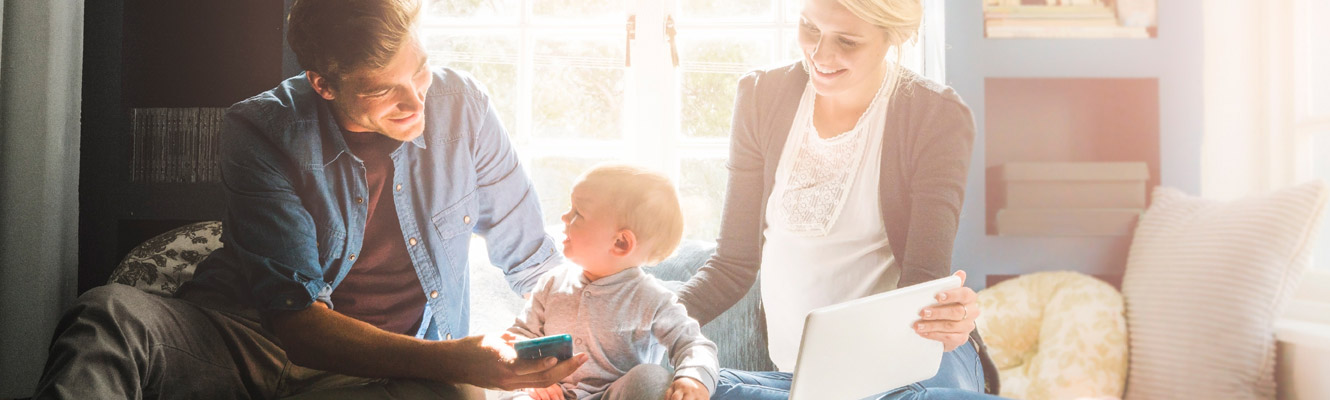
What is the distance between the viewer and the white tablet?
1.27 m

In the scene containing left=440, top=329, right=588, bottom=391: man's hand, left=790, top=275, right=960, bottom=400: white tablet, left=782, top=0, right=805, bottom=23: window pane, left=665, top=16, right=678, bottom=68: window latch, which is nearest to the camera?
left=790, top=275, right=960, bottom=400: white tablet

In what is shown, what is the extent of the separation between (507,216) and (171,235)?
2.23 feet

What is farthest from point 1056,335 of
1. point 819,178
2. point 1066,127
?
point 819,178

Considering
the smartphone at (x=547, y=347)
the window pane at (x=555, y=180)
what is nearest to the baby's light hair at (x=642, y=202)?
the window pane at (x=555, y=180)

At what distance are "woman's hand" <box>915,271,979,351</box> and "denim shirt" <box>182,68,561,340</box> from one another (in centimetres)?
70

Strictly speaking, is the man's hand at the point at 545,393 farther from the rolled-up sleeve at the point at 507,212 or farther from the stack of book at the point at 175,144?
the stack of book at the point at 175,144

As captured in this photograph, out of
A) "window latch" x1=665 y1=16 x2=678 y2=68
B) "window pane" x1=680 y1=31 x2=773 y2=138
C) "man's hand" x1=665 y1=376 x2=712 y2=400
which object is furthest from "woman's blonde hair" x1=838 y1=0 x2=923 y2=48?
"man's hand" x1=665 y1=376 x2=712 y2=400

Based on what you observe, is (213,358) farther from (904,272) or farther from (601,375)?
(904,272)

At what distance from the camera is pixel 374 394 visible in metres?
1.44

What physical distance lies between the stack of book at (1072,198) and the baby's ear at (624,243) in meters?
0.69

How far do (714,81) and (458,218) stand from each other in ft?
1.85

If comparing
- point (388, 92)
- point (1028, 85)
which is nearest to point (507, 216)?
point (388, 92)

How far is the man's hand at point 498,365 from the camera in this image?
1.38m

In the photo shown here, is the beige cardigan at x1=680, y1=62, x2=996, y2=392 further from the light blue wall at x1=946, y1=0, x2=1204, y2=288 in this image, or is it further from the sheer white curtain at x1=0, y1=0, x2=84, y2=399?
the sheer white curtain at x1=0, y1=0, x2=84, y2=399
